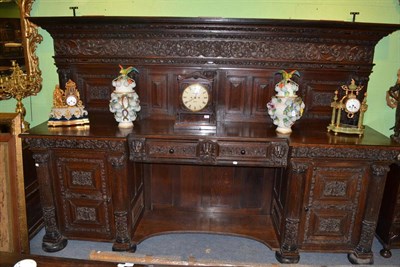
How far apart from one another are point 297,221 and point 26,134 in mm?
2113

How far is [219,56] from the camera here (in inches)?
105

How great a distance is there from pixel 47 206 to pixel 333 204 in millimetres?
2226

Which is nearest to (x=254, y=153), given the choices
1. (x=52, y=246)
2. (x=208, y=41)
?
(x=208, y=41)

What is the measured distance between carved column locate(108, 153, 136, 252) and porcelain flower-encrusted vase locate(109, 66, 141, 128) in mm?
308

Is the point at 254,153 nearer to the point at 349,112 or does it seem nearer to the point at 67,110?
the point at 349,112

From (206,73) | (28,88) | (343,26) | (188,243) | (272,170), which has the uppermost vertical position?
(343,26)

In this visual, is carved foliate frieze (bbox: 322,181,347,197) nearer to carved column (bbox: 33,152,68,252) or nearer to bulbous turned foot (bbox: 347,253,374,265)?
bulbous turned foot (bbox: 347,253,374,265)

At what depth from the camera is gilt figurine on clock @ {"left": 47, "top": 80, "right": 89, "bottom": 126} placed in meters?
2.53

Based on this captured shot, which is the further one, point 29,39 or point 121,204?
point 29,39

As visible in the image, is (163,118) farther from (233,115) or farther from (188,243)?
(188,243)

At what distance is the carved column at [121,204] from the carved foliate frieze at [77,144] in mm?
78

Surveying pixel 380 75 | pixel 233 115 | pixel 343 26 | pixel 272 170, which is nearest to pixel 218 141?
pixel 233 115

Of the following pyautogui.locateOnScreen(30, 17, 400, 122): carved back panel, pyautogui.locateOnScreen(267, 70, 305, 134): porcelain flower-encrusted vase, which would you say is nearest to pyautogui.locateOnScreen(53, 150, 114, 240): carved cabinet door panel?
pyautogui.locateOnScreen(30, 17, 400, 122): carved back panel

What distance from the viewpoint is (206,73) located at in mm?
2631
